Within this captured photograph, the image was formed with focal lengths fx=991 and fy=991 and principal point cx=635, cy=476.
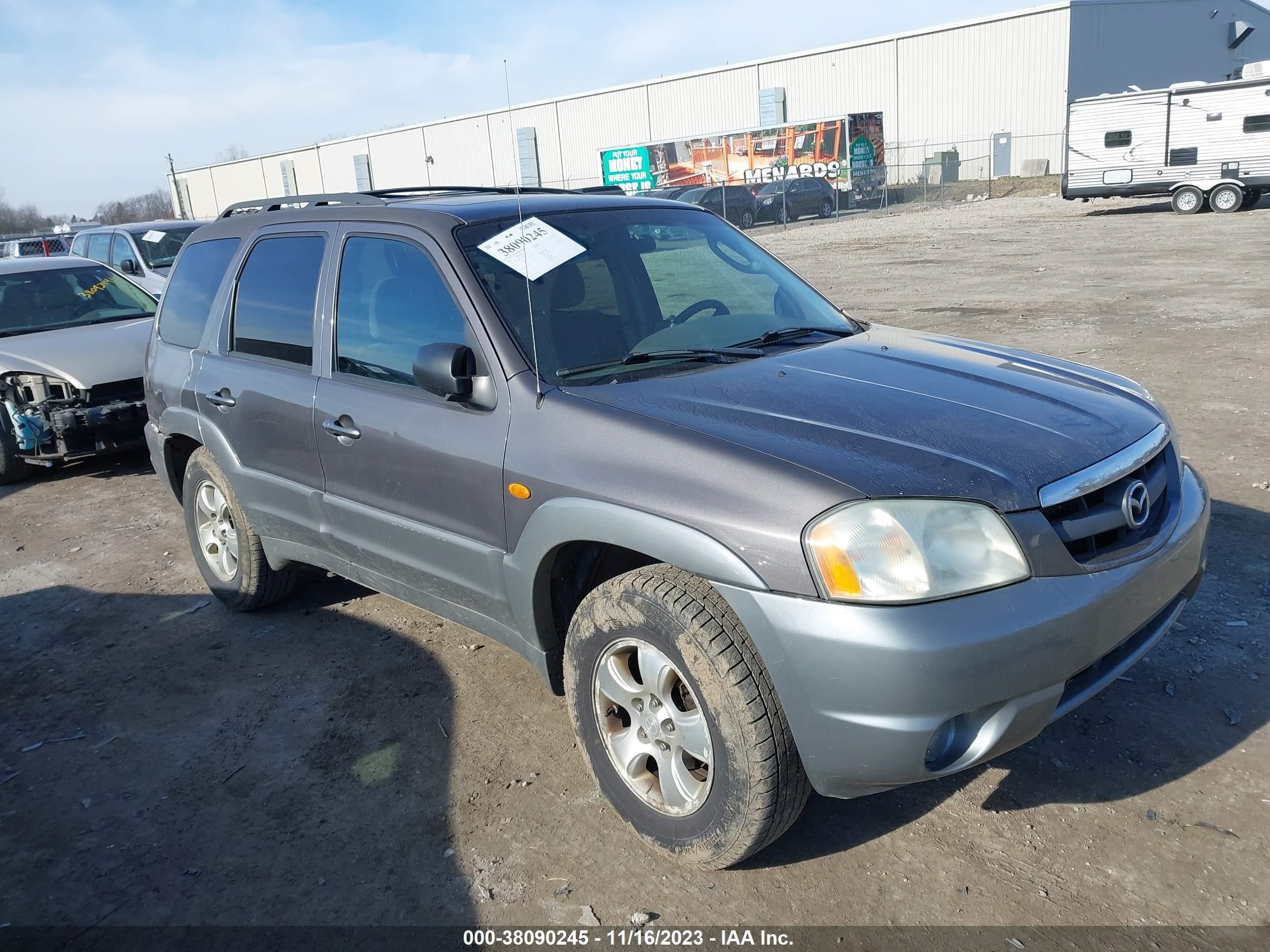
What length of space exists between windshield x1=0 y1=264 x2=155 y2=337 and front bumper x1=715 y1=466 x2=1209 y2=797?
26.1ft

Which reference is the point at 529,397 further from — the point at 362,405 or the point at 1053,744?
the point at 1053,744

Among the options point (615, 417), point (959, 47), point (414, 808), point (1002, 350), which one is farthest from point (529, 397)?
point (959, 47)

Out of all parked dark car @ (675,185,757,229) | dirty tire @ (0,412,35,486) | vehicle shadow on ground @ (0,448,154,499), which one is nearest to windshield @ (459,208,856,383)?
vehicle shadow on ground @ (0,448,154,499)

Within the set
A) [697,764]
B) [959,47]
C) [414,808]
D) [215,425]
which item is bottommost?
[414,808]

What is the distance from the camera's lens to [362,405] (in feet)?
12.0

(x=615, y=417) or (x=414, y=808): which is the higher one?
(x=615, y=417)

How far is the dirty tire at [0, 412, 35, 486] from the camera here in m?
7.77

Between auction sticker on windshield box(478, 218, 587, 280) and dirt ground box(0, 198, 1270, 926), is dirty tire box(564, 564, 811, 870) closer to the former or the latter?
dirt ground box(0, 198, 1270, 926)

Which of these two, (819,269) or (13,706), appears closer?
(13,706)

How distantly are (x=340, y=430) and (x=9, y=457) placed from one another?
560 cm

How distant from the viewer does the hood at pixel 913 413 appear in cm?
253

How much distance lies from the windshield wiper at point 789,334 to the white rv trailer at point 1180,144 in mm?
25099

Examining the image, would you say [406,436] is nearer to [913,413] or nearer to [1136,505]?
[913,413]

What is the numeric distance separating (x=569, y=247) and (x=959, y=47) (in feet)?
148
